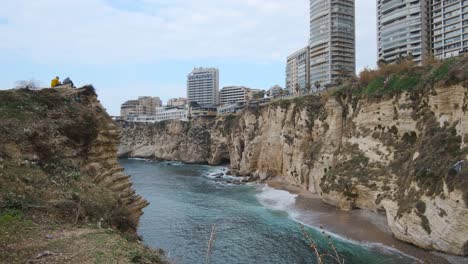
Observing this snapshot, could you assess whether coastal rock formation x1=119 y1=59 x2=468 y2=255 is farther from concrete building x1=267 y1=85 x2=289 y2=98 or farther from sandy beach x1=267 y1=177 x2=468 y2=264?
concrete building x1=267 y1=85 x2=289 y2=98

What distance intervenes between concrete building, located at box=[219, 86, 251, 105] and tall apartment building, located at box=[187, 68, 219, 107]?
36.4 feet

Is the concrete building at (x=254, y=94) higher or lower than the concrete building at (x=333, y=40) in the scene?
lower

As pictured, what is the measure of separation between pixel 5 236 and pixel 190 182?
52354 mm

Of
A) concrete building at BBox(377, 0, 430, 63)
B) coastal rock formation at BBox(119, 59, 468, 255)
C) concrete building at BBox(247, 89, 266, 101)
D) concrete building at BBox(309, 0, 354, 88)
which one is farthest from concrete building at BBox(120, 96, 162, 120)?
coastal rock formation at BBox(119, 59, 468, 255)

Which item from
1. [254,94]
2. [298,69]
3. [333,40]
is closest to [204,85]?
[254,94]

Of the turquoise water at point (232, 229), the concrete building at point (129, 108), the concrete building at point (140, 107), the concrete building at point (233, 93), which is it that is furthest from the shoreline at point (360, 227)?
the concrete building at point (129, 108)

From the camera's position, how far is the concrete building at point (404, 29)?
76.4 m

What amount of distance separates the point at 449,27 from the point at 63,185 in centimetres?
7947

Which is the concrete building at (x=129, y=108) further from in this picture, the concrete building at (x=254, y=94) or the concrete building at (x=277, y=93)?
the concrete building at (x=277, y=93)

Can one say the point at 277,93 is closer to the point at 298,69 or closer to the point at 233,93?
the point at 298,69

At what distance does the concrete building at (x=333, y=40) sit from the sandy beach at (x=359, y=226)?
65.2 metres

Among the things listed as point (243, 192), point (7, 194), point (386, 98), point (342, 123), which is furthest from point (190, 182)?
point (7, 194)

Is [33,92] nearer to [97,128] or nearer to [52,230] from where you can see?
[97,128]

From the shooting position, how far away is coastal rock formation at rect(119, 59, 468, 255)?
23406 millimetres
